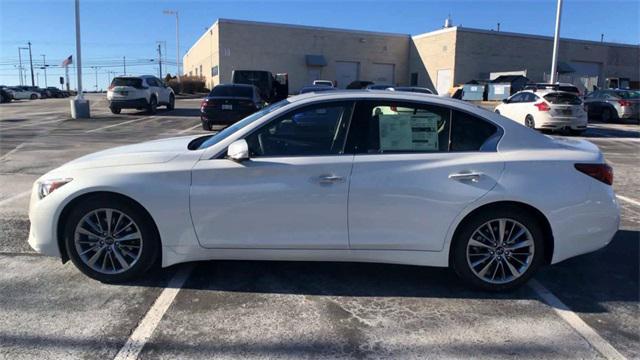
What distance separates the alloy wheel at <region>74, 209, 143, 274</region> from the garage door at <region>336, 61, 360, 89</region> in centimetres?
4676

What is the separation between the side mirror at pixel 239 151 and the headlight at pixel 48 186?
4.41ft

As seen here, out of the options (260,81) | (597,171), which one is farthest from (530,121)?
(597,171)

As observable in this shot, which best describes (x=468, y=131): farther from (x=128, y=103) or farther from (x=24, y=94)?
(x=24, y=94)

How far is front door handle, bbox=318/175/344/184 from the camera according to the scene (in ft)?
13.0

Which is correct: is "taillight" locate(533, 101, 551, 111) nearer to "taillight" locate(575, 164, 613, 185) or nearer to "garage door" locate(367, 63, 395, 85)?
"taillight" locate(575, 164, 613, 185)

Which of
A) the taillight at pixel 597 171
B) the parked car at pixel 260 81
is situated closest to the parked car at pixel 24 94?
the parked car at pixel 260 81

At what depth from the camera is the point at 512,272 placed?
418 centimetres

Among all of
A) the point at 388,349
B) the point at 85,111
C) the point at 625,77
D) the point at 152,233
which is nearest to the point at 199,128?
the point at 85,111

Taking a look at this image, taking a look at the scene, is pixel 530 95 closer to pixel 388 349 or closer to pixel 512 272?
pixel 512 272

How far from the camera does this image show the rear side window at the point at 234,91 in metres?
16.8

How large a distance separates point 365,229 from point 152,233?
5.52ft

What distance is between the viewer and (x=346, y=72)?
50062mm

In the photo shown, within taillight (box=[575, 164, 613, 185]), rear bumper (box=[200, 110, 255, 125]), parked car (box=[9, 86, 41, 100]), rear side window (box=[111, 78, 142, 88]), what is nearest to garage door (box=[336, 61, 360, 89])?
rear side window (box=[111, 78, 142, 88])

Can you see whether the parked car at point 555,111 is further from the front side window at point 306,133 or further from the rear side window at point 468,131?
the front side window at point 306,133
